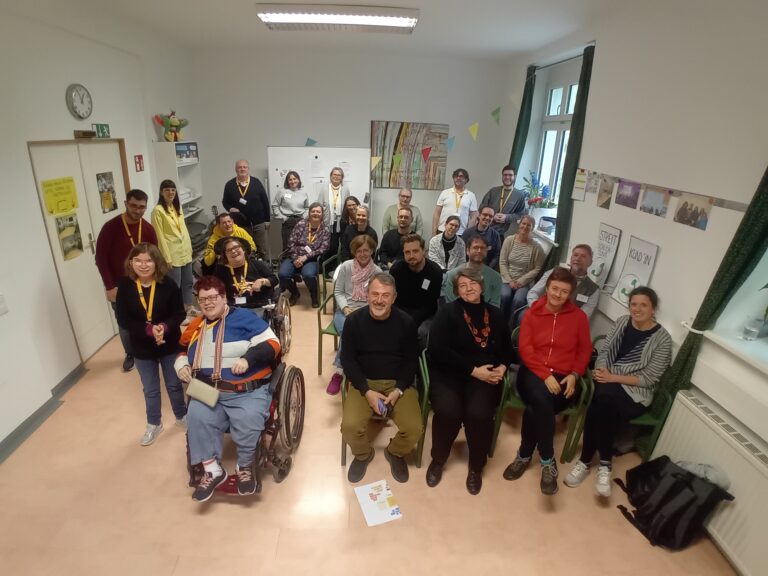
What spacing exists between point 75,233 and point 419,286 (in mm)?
2770

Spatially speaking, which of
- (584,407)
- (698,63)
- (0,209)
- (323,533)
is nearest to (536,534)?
(584,407)

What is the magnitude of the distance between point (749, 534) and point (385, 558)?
1679mm

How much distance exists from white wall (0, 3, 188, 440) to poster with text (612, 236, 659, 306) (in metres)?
4.15

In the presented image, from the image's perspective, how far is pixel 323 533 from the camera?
2162mm

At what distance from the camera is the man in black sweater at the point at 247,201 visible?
16.7 feet

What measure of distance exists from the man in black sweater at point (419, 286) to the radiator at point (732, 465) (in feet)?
5.38

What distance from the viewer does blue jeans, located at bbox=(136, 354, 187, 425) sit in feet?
8.51

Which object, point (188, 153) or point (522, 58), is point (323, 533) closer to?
point (188, 153)

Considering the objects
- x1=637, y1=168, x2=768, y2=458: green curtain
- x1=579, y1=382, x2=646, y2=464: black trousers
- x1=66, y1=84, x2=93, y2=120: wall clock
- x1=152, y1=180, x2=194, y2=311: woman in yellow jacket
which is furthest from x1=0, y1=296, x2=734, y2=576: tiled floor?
x1=66, y1=84, x2=93, y2=120: wall clock

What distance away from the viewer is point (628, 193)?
3078 millimetres

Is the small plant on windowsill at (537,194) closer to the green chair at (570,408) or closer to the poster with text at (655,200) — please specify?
the poster with text at (655,200)

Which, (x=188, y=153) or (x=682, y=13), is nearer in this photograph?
(x=682, y=13)

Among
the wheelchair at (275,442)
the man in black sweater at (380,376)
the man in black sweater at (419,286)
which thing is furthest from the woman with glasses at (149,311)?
the man in black sweater at (419,286)

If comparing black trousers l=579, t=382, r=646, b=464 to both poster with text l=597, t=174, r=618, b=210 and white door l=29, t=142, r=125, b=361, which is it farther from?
white door l=29, t=142, r=125, b=361
